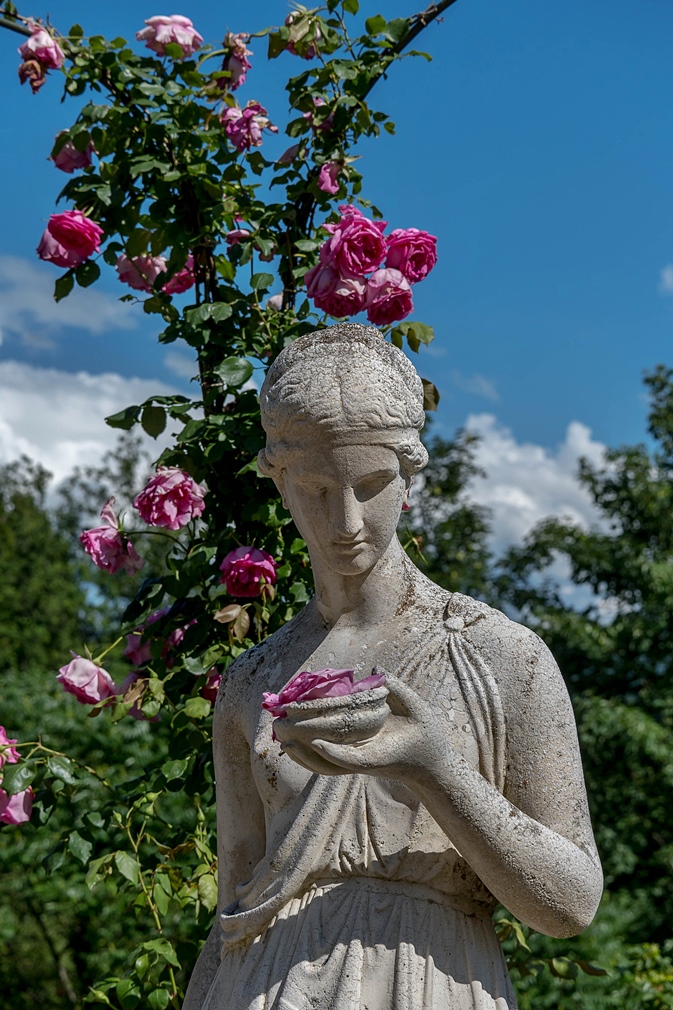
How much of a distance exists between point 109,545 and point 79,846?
1.02 metres

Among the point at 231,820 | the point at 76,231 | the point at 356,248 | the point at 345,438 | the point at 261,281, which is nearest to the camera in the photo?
the point at 345,438

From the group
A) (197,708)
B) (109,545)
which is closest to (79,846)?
(197,708)

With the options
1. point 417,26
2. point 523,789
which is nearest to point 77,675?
point 523,789

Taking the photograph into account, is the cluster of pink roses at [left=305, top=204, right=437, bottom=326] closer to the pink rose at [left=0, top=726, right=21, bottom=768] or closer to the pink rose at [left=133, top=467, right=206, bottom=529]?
the pink rose at [left=133, top=467, right=206, bottom=529]

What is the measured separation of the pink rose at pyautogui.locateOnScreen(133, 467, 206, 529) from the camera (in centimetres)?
407

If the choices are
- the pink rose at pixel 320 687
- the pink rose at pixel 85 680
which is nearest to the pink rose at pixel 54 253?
the pink rose at pixel 85 680

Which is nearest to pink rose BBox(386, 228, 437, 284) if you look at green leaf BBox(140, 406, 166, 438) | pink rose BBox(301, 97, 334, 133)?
pink rose BBox(301, 97, 334, 133)

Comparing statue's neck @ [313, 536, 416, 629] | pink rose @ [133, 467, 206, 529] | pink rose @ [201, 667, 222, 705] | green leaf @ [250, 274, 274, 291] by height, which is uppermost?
green leaf @ [250, 274, 274, 291]

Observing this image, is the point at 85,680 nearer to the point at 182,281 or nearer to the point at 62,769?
the point at 62,769

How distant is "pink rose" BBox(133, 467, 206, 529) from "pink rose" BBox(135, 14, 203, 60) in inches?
65.5

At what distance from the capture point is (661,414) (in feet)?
46.4

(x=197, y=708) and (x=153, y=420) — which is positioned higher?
(x=153, y=420)

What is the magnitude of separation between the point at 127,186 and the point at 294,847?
9.66 feet

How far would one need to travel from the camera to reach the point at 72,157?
15.2 ft
